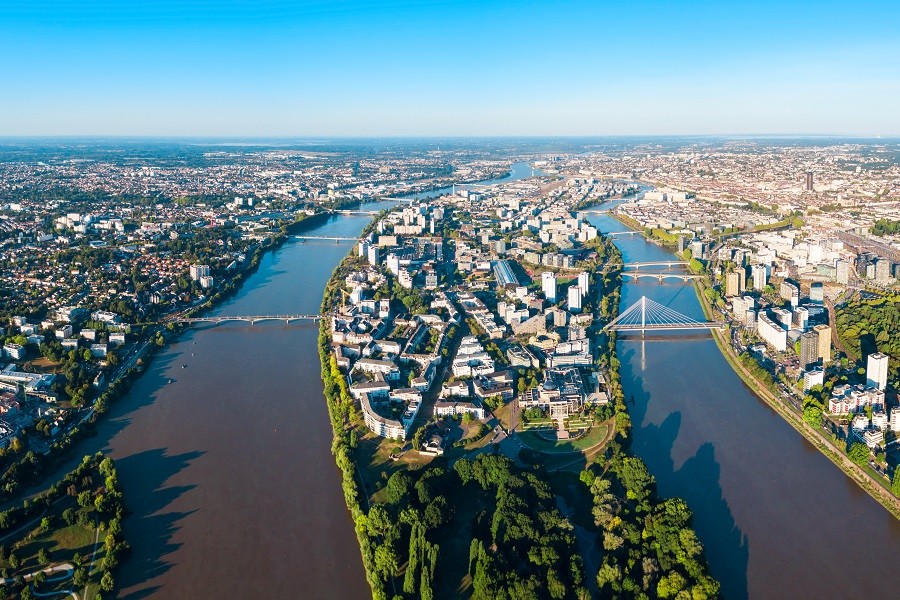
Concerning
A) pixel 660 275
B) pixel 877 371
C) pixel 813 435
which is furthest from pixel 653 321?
pixel 813 435

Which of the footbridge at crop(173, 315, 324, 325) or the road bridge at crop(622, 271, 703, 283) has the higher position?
the road bridge at crop(622, 271, 703, 283)

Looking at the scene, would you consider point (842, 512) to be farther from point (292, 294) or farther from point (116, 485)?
point (292, 294)

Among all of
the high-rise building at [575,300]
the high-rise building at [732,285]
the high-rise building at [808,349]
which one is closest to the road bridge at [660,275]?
the high-rise building at [732,285]

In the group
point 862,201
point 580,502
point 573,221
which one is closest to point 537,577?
point 580,502

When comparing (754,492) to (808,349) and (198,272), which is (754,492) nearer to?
(808,349)

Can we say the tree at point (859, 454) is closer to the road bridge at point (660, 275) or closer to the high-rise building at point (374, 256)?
the road bridge at point (660, 275)

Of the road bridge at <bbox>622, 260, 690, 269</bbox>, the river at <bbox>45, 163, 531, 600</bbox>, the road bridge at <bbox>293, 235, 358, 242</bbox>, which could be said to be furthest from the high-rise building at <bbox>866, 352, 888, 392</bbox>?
the road bridge at <bbox>293, 235, 358, 242</bbox>

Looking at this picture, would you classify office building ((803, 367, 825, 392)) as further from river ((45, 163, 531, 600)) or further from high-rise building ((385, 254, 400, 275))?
high-rise building ((385, 254, 400, 275))
